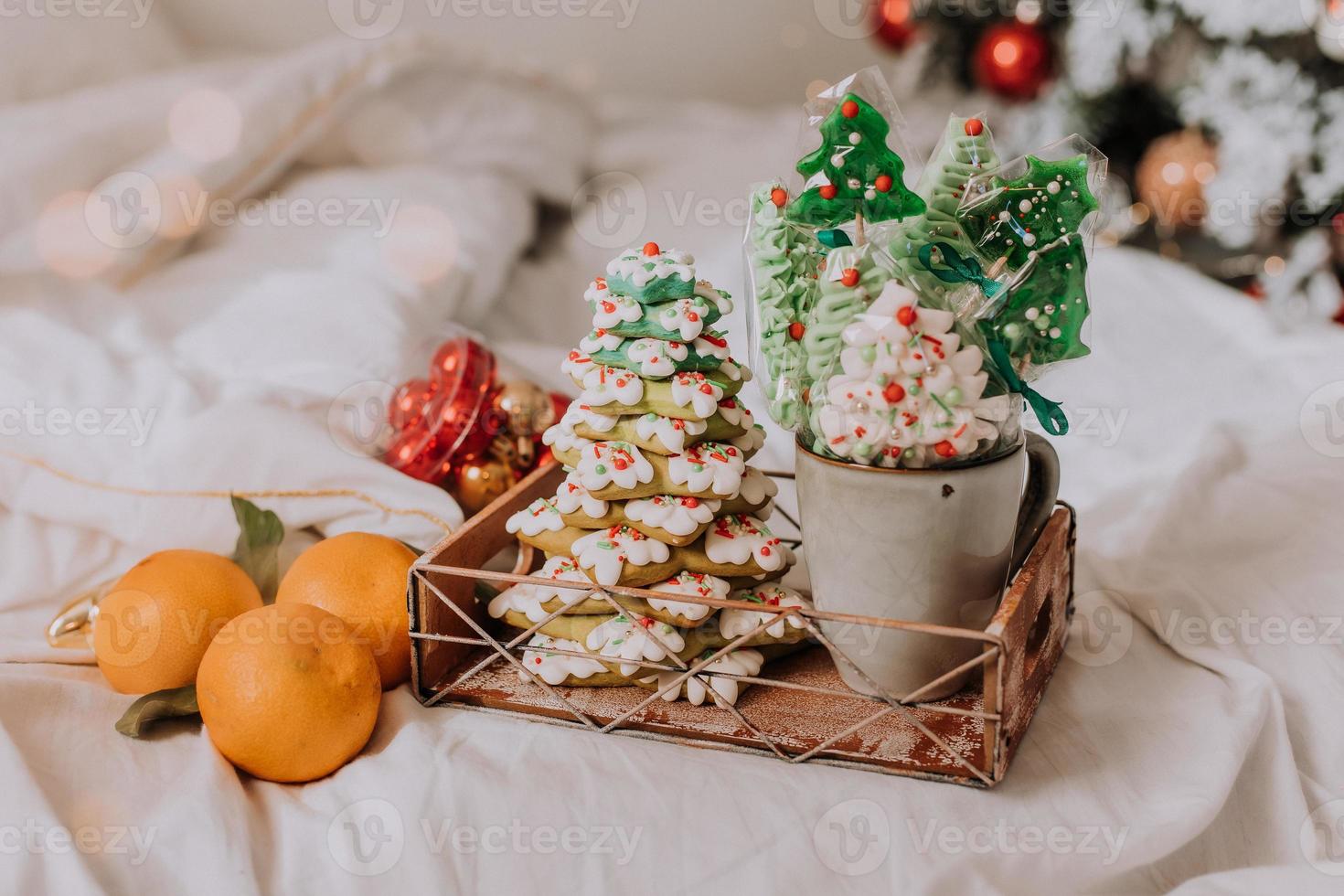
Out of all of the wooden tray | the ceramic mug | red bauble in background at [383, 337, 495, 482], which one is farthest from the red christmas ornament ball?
the ceramic mug

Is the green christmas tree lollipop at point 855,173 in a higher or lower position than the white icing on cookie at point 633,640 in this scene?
higher

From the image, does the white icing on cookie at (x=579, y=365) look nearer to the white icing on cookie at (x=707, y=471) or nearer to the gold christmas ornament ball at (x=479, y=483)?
Result: the white icing on cookie at (x=707, y=471)

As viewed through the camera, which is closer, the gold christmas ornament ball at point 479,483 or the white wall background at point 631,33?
the gold christmas ornament ball at point 479,483

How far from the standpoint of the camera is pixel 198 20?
227 centimetres

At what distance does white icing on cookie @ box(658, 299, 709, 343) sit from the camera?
71cm

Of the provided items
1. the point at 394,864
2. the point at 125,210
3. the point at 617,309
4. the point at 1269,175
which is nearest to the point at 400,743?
the point at 394,864

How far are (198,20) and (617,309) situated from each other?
2.00 meters

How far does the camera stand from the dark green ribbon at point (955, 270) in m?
0.68

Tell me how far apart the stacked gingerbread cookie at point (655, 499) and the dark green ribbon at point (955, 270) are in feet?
0.48

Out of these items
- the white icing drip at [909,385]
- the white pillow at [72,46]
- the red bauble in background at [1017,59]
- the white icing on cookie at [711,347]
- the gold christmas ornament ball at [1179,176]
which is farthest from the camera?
the red bauble in background at [1017,59]

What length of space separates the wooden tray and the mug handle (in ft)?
0.04

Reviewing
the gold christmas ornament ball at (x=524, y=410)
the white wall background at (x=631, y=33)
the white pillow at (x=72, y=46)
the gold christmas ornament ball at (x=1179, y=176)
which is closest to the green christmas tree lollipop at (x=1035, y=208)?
the gold christmas ornament ball at (x=524, y=410)

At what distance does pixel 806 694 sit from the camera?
749mm

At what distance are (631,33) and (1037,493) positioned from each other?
2213 mm
